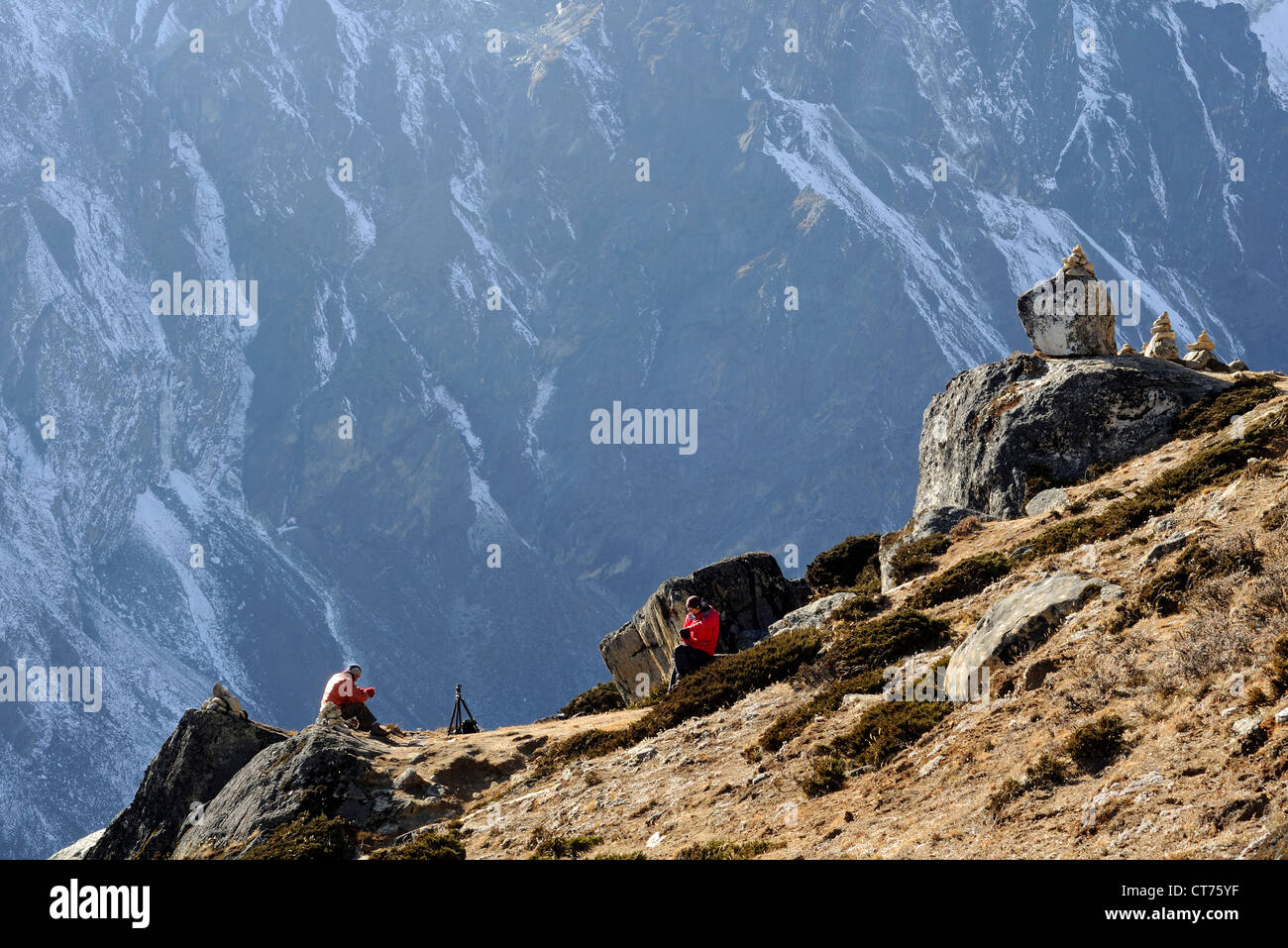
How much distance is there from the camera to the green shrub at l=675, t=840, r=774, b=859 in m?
12.8

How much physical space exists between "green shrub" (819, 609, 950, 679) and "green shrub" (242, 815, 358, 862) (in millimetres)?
7883

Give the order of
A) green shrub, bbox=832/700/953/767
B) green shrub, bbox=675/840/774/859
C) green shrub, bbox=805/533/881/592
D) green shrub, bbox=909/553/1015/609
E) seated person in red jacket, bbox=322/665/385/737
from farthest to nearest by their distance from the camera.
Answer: green shrub, bbox=805/533/881/592
seated person in red jacket, bbox=322/665/385/737
green shrub, bbox=909/553/1015/609
green shrub, bbox=832/700/953/767
green shrub, bbox=675/840/774/859

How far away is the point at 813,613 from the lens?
26.2m

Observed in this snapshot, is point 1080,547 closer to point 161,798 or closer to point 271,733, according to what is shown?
point 271,733

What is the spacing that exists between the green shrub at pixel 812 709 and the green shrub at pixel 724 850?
340 cm

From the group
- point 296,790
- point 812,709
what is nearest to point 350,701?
point 296,790

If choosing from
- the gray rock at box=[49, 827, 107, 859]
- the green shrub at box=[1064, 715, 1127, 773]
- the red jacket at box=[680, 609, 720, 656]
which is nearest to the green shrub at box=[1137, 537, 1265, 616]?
the green shrub at box=[1064, 715, 1127, 773]

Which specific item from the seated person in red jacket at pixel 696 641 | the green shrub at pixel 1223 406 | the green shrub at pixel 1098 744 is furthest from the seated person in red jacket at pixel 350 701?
the green shrub at pixel 1223 406

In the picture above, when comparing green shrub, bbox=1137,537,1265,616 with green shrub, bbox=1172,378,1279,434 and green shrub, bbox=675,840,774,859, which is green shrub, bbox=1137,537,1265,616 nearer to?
green shrub, bbox=675,840,774,859

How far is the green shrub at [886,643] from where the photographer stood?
19.0 metres

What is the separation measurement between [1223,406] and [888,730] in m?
16.7

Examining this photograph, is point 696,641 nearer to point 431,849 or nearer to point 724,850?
point 431,849

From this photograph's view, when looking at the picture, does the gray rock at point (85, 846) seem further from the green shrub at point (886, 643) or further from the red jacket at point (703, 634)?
the green shrub at point (886, 643)
